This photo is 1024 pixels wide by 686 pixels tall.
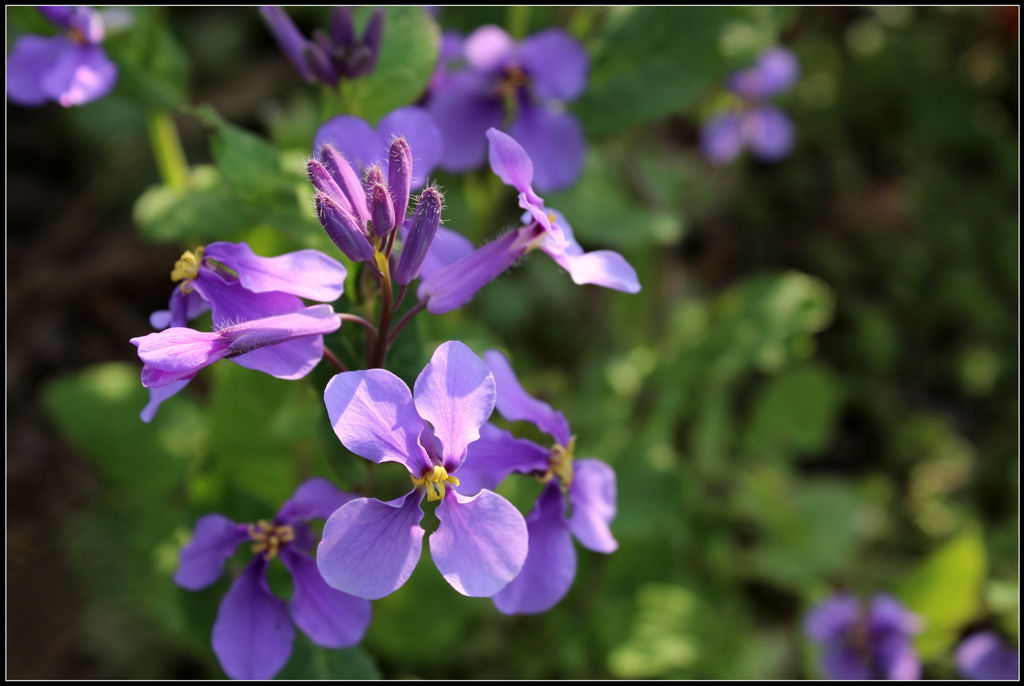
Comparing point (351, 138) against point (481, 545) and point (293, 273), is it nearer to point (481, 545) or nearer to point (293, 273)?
point (293, 273)

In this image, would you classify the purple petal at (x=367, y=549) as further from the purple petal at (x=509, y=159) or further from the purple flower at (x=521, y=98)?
the purple flower at (x=521, y=98)

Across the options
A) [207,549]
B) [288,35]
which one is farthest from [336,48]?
[207,549]

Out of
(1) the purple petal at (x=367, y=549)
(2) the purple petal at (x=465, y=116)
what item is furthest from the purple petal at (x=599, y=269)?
(2) the purple petal at (x=465, y=116)

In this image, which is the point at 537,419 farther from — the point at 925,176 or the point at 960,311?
the point at 925,176

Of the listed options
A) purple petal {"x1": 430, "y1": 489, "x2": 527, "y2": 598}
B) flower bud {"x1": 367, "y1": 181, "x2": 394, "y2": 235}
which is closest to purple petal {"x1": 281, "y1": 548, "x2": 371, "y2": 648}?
purple petal {"x1": 430, "y1": 489, "x2": 527, "y2": 598}

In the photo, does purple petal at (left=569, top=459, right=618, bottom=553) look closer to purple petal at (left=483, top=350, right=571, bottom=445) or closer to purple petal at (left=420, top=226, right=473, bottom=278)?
purple petal at (left=483, top=350, right=571, bottom=445)
